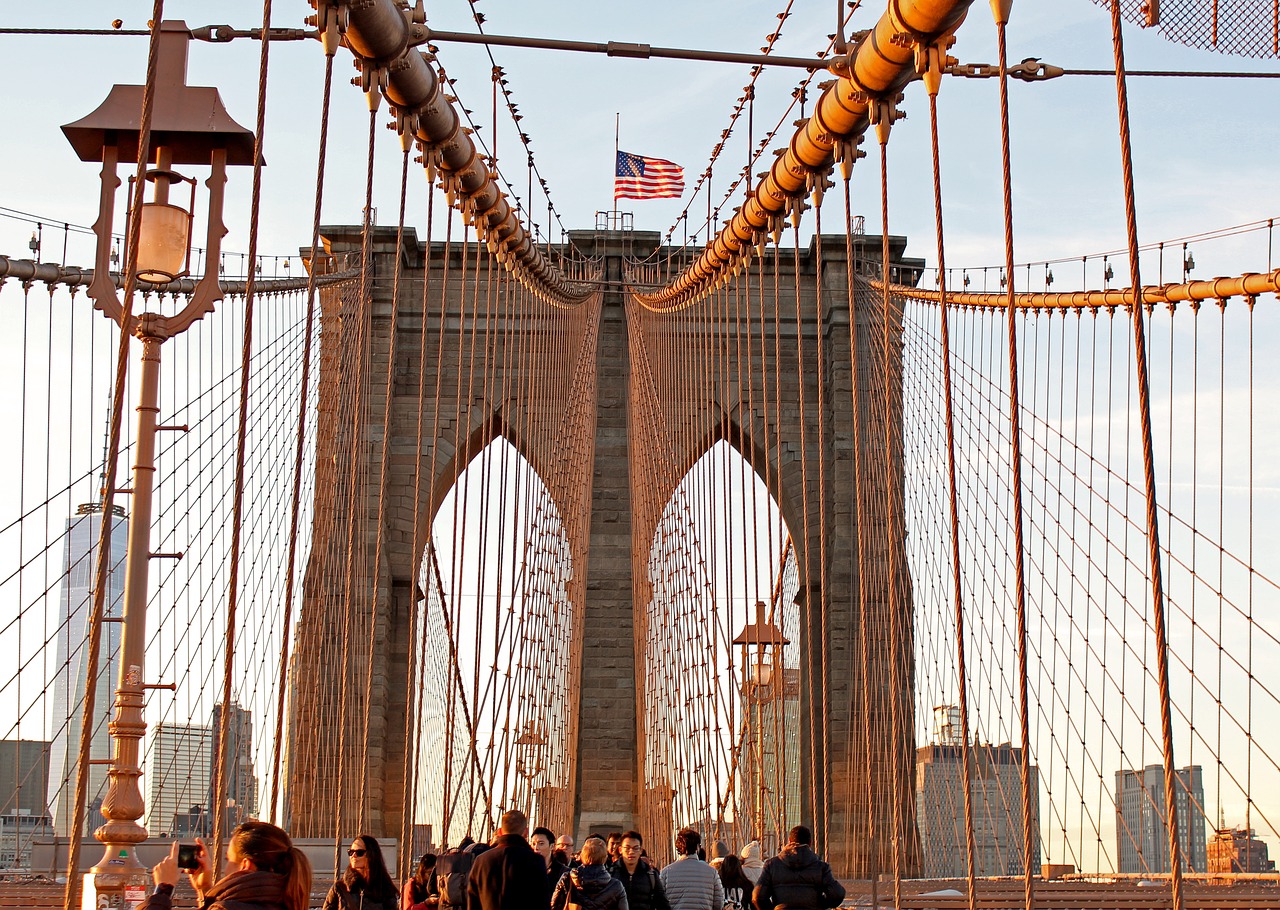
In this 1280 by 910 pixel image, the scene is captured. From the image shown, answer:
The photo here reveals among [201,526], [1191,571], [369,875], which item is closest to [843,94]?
[369,875]

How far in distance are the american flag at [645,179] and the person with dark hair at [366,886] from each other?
51.0 feet

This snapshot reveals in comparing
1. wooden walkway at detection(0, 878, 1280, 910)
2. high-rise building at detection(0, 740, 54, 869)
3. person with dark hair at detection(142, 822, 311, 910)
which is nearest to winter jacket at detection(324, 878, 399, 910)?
person with dark hair at detection(142, 822, 311, 910)

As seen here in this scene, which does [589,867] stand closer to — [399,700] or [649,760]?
[649,760]

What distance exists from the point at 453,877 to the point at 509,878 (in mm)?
1267

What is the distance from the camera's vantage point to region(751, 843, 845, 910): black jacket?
5555mm

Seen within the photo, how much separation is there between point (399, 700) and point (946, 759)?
20.3 ft

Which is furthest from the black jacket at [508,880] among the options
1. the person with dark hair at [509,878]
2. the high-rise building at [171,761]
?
the high-rise building at [171,761]

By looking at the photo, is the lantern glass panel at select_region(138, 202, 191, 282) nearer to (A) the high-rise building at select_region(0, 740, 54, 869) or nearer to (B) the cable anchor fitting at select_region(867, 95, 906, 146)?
(B) the cable anchor fitting at select_region(867, 95, 906, 146)

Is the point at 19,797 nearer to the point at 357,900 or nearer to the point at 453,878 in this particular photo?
the point at 453,878

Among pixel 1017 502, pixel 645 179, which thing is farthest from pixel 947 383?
pixel 645 179

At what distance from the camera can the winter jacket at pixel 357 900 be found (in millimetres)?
4395

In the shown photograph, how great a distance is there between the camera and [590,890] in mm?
4941

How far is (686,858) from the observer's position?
5.92 meters

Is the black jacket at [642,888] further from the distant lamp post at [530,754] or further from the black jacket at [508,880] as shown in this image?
the distant lamp post at [530,754]
